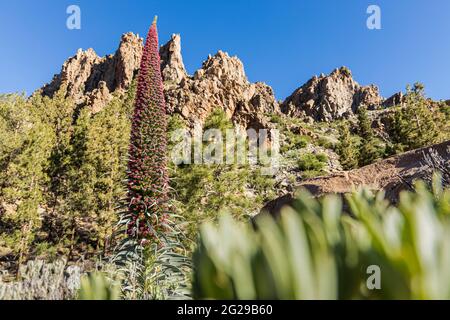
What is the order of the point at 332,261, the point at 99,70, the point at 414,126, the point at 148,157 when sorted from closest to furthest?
the point at 332,261
the point at 148,157
the point at 414,126
the point at 99,70

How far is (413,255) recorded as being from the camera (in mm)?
569

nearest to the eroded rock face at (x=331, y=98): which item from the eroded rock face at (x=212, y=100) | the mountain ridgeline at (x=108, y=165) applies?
the mountain ridgeline at (x=108, y=165)

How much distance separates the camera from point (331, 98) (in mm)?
88812

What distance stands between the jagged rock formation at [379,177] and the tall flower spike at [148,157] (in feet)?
5.70

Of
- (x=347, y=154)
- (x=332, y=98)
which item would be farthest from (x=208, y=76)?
(x=332, y=98)

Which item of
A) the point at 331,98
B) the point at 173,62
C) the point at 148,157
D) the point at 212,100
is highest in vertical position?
the point at 173,62

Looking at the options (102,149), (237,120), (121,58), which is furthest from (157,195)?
(121,58)

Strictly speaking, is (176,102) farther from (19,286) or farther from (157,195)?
(19,286)

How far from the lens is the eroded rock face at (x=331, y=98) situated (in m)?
88.1

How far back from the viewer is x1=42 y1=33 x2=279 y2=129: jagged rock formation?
4953cm

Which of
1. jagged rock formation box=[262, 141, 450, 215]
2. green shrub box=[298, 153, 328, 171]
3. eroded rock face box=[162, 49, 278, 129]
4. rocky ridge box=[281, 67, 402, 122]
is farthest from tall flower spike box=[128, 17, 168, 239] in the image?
rocky ridge box=[281, 67, 402, 122]

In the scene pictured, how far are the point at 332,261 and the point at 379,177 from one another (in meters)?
4.82

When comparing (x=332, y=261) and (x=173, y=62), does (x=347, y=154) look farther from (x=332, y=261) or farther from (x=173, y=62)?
(x=173, y=62)
